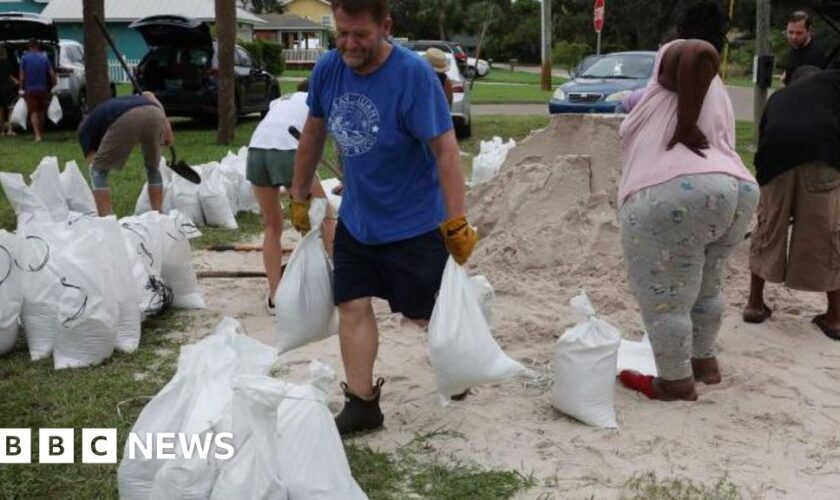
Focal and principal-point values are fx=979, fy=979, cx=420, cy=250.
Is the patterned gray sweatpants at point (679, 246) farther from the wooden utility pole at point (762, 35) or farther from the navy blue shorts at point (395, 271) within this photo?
the wooden utility pole at point (762, 35)

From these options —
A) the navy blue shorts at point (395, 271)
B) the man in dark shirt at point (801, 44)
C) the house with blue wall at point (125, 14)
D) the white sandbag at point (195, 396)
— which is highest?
the house with blue wall at point (125, 14)

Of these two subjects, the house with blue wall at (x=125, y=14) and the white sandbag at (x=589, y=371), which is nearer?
the white sandbag at (x=589, y=371)

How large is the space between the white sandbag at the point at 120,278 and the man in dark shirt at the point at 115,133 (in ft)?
7.38

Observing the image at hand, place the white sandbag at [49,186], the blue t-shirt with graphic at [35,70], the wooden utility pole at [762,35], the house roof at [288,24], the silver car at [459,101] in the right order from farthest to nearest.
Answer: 1. the house roof at [288,24]
2. the silver car at [459,101]
3. the blue t-shirt with graphic at [35,70]
4. the wooden utility pole at [762,35]
5. the white sandbag at [49,186]

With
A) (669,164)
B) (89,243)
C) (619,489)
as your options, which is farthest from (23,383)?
(669,164)

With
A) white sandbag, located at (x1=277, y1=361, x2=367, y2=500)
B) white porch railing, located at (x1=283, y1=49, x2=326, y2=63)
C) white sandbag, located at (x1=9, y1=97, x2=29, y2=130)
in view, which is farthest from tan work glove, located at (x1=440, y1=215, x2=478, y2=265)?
white porch railing, located at (x1=283, y1=49, x2=326, y2=63)

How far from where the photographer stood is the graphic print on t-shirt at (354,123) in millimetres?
3400

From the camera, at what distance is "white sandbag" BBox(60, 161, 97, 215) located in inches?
278

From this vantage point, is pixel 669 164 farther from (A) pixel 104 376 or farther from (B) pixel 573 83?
(B) pixel 573 83

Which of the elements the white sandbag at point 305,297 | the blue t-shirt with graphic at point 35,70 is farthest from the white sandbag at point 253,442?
the blue t-shirt with graphic at point 35,70

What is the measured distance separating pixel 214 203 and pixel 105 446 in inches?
188

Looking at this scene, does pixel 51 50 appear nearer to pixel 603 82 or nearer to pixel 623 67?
pixel 603 82

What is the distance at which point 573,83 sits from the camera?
1589 cm

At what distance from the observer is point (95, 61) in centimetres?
1448
